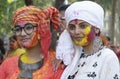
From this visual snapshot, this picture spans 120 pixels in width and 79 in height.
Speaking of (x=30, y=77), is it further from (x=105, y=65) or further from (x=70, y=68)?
(x=105, y=65)

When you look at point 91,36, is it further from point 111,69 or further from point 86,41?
point 111,69

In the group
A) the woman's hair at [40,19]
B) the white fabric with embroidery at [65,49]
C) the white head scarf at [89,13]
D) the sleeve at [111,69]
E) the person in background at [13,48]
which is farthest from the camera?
the person in background at [13,48]

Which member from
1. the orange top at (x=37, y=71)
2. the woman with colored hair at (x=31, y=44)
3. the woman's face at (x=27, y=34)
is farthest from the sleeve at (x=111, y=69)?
the woman's face at (x=27, y=34)

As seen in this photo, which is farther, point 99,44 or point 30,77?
point 30,77

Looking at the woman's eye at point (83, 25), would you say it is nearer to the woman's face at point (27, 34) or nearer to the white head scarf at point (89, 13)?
the white head scarf at point (89, 13)

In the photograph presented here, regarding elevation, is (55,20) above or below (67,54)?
above

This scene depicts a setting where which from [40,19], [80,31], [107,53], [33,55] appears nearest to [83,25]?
[80,31]

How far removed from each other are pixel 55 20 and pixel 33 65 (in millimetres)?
615

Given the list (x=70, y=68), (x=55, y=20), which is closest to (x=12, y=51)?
(x=55, y=20)

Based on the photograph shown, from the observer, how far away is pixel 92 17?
16.1 feet

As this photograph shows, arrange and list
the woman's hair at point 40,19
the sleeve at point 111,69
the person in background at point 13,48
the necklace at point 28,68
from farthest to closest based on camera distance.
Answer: the person in background at point 13,48
the woman's hair at point 40,19
the necklace at point 28,68
the sleeve at point 111,69

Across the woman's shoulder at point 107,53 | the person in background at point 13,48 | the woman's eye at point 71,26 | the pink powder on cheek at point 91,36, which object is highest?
the woman's eye at point 71,26

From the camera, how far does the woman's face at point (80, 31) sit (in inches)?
195

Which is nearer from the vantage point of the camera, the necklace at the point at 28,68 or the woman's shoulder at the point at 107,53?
the woman's shoulder at the point at 107,53
